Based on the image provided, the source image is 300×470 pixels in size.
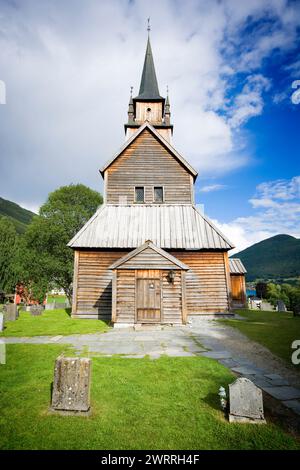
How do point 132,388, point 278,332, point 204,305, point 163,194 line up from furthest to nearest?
1. point 163,194
2. point 204,305
3. point 278,332
4. point 132,388

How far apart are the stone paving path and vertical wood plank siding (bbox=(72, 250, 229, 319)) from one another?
12.0 ft

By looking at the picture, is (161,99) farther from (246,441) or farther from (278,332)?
(246,441)

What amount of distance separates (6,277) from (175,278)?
30867mm

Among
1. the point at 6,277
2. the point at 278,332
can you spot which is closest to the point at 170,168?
the point at 278,332

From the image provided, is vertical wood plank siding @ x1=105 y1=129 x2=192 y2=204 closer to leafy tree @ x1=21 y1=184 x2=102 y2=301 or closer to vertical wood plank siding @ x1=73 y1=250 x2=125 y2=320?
vertical wood plank siding @ x1=73 y1=250 x2=125 y2=320

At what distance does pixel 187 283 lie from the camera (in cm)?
1594

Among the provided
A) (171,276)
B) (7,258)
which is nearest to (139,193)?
(171,276)

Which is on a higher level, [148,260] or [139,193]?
[139,193]

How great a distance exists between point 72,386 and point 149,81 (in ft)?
104

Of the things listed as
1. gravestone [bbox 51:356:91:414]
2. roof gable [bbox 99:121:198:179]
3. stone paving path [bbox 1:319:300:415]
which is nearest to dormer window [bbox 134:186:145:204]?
roof gable [bbox 99:121:198:179]

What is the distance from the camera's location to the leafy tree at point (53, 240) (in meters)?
28.6

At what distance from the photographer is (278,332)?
1137cm

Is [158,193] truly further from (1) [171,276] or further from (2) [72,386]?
(2) [72,386]

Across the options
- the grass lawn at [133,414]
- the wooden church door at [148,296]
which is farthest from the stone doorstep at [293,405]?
the wooden church door at [148,296]
